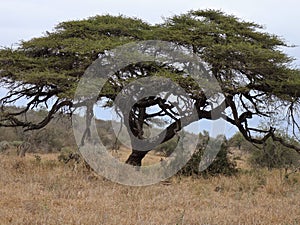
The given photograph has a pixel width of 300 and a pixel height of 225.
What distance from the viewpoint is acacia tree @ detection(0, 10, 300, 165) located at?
1023 cm

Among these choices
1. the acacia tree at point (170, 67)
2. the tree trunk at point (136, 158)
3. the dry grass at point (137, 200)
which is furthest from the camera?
the tree trunk at point (136, 158)

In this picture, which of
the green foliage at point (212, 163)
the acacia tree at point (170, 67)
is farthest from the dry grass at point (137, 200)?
the acacia tree at point (170, 67)

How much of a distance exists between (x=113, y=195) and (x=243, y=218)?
2432 mm

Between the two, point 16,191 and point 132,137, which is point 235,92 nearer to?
point 132,137

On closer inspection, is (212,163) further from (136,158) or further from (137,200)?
(137,200)

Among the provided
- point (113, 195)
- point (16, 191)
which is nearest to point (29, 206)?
point (16, 191)

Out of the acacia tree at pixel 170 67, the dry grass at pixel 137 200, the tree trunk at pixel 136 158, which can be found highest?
the acacia tree at pixel 170 67

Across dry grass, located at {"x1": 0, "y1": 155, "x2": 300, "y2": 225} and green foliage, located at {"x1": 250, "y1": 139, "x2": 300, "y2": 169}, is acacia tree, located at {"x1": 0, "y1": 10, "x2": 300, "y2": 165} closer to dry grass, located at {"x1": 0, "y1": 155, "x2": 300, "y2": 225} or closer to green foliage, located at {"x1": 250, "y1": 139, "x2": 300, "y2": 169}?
dry grass, located at {"x1": 0, "y1": 155, "x2": 300, "y2": 225}

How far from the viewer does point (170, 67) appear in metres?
10.9

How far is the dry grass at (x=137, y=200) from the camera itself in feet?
18.3

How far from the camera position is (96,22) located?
12203 millimetres

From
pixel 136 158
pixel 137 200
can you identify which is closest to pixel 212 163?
pixel 136 158

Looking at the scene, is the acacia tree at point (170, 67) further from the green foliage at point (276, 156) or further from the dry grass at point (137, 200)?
the green foliage at point (276, 156)

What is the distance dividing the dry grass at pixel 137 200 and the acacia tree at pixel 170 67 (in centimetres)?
209
